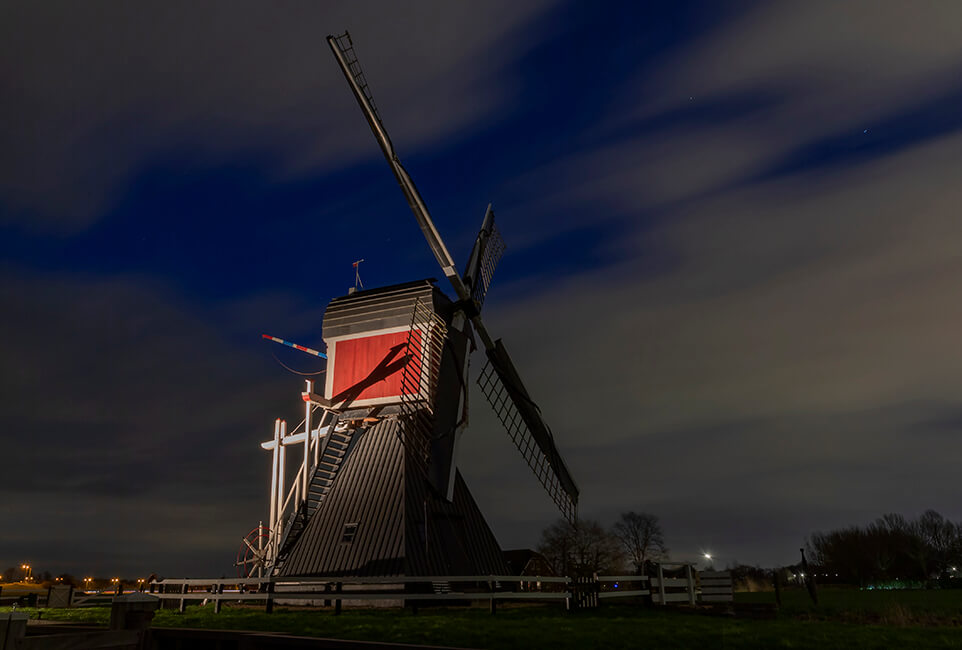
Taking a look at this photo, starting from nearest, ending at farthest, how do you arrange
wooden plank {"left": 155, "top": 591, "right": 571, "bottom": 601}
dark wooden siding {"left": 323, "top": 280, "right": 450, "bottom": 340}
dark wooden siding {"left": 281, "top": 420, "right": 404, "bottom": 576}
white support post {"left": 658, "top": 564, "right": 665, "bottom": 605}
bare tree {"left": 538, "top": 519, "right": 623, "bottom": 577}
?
wooden plank {"left": 155, "top": 591, "right": 571, "bottom": 601}
dark wooden siding {"left": 281, "top": 420, "right": 404, "bottom": 576}
white support post {"left": 658, "top": 564, "right": 665, "bottom": 605}
dark wooden siding {"left": 323, "top": 280, "right": 450, "bottom": 340}
bare tree {"left": 538, "top": 519, "right": 623, "bottom": 577}

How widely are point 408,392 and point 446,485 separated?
148 inches

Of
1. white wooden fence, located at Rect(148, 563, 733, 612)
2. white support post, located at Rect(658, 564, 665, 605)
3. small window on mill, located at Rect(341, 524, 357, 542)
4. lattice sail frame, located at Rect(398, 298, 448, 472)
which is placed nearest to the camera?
white wooden fence, located at Rect(148, 563, 733, 612)

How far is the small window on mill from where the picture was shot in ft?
73.6

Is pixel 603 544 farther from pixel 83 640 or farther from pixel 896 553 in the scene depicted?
pixel 83 640

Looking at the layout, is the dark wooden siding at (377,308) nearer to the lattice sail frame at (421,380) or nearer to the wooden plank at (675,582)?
the lattice sail frame at (421,380)

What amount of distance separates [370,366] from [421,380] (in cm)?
306

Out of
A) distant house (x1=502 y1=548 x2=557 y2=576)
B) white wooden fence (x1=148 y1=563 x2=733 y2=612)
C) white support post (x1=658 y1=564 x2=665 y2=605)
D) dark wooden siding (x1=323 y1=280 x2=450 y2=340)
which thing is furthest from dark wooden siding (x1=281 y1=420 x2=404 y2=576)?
distant house (x1=502 y1=548 x2=557 y2=576)

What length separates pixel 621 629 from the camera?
504 inches

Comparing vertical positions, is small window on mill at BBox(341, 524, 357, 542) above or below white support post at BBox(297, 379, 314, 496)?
below

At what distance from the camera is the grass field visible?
1077 centimetres

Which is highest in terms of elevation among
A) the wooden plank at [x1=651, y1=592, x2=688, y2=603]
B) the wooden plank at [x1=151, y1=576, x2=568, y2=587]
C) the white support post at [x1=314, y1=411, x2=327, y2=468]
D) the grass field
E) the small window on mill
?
the white support post at [x1=314, y1=411, x2=327, y2=468]

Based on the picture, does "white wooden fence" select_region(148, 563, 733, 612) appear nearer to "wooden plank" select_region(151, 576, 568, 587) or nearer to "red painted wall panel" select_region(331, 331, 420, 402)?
"wooden plank" select_region(151, 576, 568, 587)

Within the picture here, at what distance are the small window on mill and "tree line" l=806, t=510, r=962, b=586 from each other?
61412 millimetres

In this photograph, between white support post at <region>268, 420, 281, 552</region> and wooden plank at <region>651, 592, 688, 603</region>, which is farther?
white support post at <region>268, 420, 281, 552</region>
